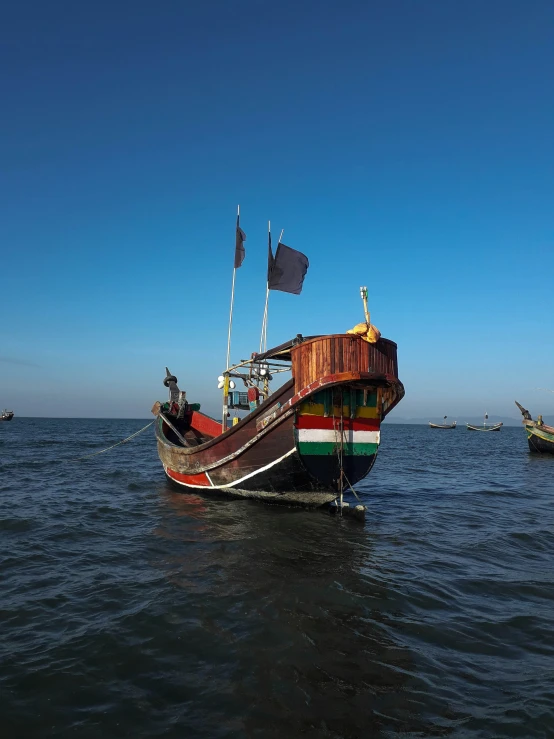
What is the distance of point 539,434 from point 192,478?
27800 mm

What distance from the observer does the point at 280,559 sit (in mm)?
7496

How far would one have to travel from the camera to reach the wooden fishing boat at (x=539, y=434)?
31.0 metres

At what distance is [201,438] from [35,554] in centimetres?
1145

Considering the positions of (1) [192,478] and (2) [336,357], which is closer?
(2) [336,357]

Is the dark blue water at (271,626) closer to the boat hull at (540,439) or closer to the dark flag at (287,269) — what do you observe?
the dark flag at (287,269)

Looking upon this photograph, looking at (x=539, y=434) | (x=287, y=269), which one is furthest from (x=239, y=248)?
(x=539, y=434)

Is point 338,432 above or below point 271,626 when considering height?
above

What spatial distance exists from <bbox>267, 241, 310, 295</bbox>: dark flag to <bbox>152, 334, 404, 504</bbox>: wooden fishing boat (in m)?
2.50

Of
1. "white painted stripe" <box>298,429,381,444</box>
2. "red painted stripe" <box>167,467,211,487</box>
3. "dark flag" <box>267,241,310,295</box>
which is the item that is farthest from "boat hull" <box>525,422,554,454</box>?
"red painted stripe" <box>167,467,211,487</box>

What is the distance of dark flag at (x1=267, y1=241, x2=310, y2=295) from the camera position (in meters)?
13.2

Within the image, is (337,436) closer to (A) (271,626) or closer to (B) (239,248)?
(A) (271,626)

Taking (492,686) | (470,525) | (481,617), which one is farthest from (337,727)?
(470,525)

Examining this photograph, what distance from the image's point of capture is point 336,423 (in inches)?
403

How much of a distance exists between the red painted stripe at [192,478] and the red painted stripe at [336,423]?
3.95 m
